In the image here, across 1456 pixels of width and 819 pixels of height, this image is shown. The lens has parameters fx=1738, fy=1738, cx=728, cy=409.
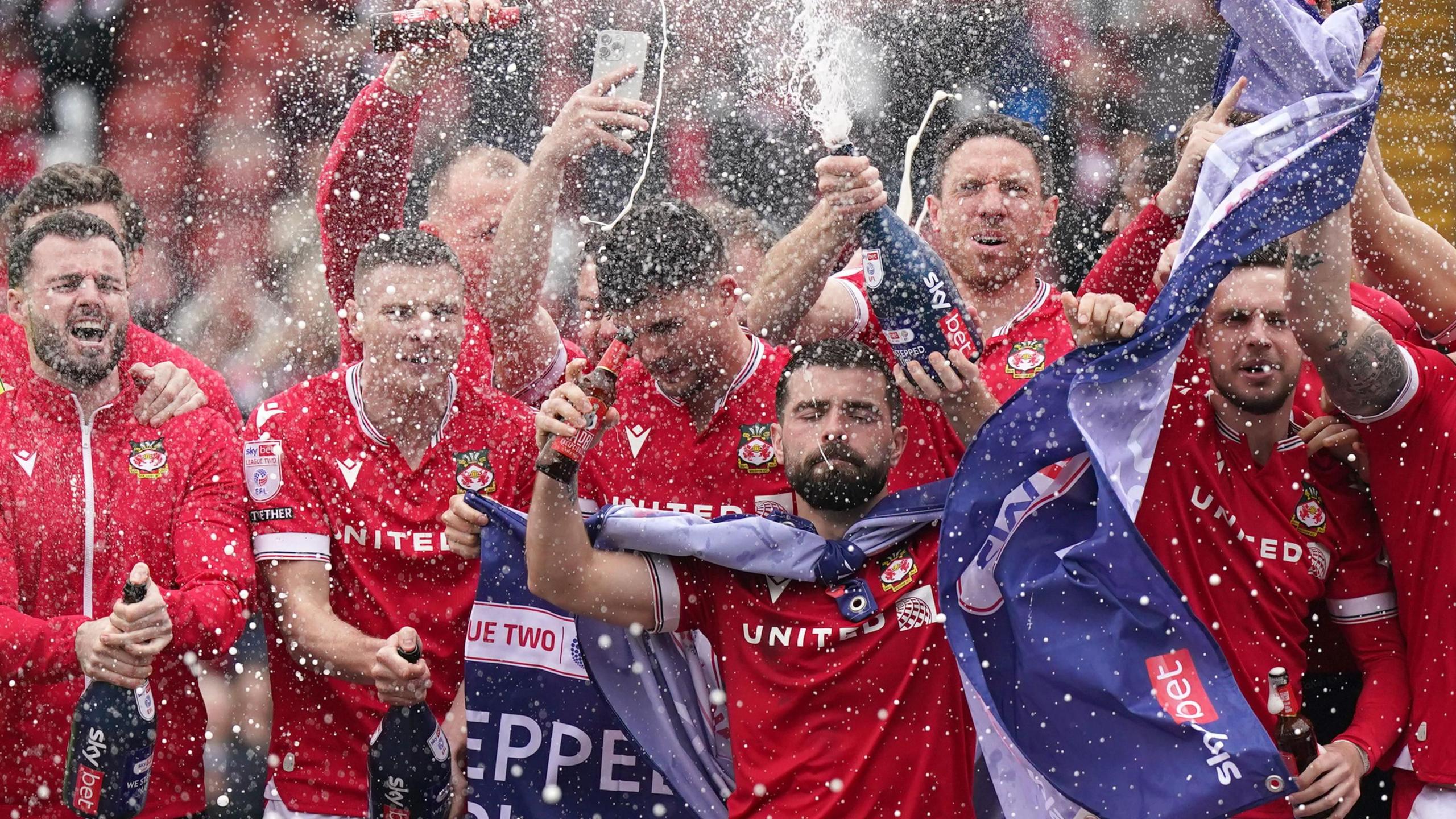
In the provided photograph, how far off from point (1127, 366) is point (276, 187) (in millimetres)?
4879

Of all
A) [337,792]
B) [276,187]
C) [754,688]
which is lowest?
[337,792]

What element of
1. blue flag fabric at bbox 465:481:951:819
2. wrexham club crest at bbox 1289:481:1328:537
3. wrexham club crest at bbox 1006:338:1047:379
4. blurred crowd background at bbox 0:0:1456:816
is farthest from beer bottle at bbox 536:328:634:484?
blurred crowd background at bbox 0:0:1456:816

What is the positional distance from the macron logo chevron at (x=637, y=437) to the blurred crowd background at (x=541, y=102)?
2.53 meters

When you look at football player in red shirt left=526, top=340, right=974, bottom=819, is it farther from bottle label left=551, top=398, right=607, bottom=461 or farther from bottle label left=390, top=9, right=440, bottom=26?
bottle label left=390, top=9, right=440, bottom=26

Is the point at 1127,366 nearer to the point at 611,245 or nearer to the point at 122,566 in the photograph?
the point at 611,245

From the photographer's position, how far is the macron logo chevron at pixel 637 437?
4594 millimetres

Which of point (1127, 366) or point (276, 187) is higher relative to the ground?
point (276, 187)

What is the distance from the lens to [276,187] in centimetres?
768

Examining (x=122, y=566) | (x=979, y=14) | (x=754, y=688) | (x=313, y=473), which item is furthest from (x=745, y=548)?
(x=979, y=14)

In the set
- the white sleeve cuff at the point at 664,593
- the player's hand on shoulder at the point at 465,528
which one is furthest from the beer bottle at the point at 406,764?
the white sleeve cuff at the point at 664,593

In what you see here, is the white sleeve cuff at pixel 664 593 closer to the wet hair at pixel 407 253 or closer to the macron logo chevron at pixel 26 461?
the wet hair at pixel 407 253

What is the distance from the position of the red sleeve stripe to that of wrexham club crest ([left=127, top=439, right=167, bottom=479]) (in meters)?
3.03

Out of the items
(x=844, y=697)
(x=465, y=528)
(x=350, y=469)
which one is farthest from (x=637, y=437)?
(x=844, y=697)

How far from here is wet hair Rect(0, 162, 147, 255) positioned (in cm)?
503
